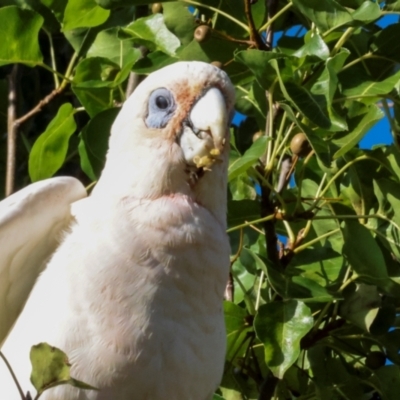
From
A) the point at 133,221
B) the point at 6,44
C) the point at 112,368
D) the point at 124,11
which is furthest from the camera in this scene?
the point at 124,11

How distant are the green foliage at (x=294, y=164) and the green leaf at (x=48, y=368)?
0.65 m

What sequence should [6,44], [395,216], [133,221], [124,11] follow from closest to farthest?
[133,221]
[395,216]
[6,44]
[124,11]

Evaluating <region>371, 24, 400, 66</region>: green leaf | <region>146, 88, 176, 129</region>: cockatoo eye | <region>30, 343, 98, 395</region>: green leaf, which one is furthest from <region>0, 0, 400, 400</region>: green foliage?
<region>30, 343, 98, 395</region>: green leaf

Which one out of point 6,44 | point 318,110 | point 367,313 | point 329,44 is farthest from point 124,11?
point 367,313

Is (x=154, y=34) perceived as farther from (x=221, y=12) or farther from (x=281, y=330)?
(x=281, y=330)

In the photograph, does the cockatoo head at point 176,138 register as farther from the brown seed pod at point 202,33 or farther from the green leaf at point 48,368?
the green leaf at point 48,368

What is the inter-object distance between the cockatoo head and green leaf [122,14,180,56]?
10.3 inches

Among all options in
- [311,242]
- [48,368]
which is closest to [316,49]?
[311,242]

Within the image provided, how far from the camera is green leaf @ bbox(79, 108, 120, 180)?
7.07 ft

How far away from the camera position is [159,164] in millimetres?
1938

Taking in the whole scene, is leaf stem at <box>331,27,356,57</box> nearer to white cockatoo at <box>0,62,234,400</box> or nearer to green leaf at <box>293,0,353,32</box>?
green leaf at <box>293,0,353,32</box>

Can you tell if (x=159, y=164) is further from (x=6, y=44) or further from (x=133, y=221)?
(x=6, y=44)

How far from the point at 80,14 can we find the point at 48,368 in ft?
3.74

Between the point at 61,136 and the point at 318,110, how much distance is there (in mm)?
628
